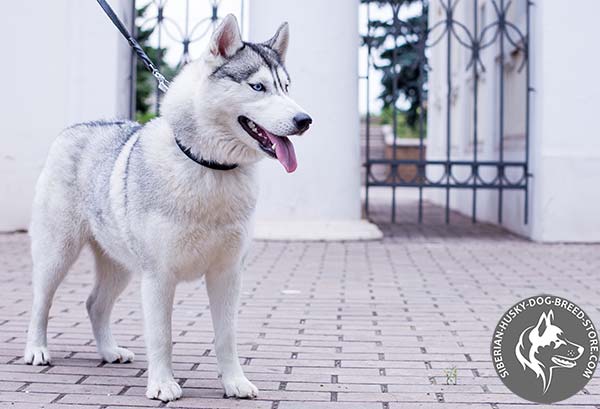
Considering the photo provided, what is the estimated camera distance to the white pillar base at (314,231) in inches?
387

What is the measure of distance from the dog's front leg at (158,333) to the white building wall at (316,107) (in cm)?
644

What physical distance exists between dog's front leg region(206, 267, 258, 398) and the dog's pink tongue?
635 mm

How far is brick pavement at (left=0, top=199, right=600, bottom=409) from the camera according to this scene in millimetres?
3729

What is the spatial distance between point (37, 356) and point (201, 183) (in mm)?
1427

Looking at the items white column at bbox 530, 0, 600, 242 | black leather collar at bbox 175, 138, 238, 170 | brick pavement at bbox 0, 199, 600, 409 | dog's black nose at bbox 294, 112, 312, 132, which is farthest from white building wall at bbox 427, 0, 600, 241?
dog's black nose at bbox 294, 112, 312, 132

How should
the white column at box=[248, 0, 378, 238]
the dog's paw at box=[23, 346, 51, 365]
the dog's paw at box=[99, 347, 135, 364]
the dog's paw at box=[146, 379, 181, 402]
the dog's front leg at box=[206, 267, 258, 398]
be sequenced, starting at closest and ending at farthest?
the dog's paw at box=[146, 379, 181, 402], the dog's front leg at box=[206, 267, 258, 398], the dog's paw at box=[23, 346, 51, 365], the dog's paw at box=[99, 347, 135, 364], the white column at box=[248, 0, 378, 238]

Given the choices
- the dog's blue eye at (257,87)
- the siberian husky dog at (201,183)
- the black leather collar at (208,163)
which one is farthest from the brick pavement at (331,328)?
the dog's blue eye at (257,87)

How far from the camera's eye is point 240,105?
3.36 meters

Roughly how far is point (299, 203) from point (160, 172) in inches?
259

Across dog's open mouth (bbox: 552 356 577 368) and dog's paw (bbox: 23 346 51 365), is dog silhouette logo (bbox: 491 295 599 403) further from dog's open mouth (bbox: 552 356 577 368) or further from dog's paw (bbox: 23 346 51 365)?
dog's paw (bbox: 23 346 51 365)

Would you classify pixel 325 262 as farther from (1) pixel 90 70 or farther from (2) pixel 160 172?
(2) pixel 160 172

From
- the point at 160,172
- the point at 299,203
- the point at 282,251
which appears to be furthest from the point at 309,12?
the point at 160,172

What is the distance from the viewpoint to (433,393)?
12.4ft

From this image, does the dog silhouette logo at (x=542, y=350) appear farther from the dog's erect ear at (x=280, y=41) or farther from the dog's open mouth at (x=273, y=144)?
the dog's erect ear at (x=280, y=41)
